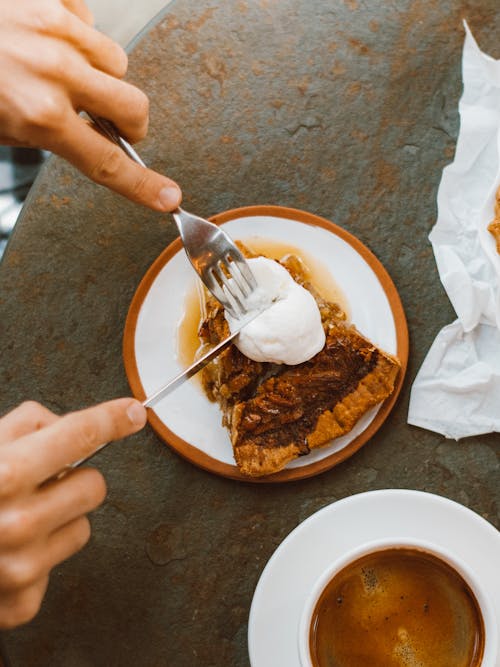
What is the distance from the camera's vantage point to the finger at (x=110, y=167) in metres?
1.41

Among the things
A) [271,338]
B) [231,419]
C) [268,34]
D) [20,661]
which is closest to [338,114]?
[268,34]

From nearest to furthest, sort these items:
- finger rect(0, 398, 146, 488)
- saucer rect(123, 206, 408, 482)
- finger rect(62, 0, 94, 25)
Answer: finger rect(0, 398, 146, 488) < finger rect(62, 0, 94, 25) < saucer rect(123, 206, 408, 482)

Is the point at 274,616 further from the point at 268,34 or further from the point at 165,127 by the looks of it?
the point at 268,34

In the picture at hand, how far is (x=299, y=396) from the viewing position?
69.7 inches

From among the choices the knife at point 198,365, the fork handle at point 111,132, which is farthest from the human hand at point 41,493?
the fork handle at point 111,132

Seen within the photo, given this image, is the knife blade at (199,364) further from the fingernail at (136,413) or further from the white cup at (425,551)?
the white cup at (425,551)

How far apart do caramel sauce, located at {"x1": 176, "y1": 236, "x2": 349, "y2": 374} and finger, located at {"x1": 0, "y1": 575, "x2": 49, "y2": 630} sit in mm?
745

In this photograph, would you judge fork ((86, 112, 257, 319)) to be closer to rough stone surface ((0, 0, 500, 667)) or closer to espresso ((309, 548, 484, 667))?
rough stone surface ((0, 0, 500, 667))

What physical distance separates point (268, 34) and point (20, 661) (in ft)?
5.78

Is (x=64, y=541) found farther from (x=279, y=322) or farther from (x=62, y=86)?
(x=62, y=86)

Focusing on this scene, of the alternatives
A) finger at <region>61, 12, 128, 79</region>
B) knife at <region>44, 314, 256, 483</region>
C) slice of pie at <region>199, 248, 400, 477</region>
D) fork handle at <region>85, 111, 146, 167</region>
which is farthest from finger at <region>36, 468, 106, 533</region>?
finger at <region>61, 12, 128, 79</region>

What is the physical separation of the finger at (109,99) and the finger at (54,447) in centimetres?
58

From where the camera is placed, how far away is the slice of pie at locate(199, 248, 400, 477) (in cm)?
176

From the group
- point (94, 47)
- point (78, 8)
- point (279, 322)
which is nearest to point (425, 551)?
point (279, 322)
